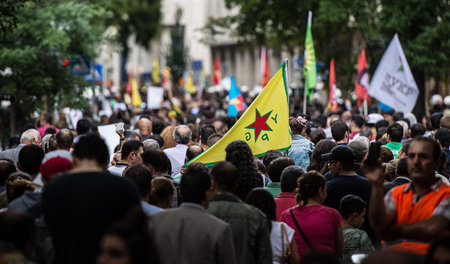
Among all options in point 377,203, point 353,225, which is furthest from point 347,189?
point 377,203

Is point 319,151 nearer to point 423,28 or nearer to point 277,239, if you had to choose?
point 277,239

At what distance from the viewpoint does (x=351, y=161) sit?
8586 mm

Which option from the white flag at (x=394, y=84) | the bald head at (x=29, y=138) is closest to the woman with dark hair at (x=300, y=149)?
the bald head at (x=29, y=138)

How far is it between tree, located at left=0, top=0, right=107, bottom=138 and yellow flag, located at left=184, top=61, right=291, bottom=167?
8.83 meters

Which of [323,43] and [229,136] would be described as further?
[323,43]

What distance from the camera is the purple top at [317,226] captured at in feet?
23.2

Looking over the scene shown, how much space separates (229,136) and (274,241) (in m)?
2.52

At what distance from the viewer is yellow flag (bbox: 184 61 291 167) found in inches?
376

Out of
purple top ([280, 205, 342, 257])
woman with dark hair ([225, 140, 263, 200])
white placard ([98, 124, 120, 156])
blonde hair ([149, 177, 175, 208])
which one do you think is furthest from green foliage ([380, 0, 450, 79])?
blonde hair ([149, 177, 175, 208])

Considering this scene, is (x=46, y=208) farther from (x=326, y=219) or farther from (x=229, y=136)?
(x=229, y=136)

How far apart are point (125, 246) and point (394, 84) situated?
13.7 metres

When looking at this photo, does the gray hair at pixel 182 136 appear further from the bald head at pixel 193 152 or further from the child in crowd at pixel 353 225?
the child in crowd at pixel 353 225

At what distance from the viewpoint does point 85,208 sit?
5324mm

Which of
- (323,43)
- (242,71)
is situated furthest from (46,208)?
(242,71)
